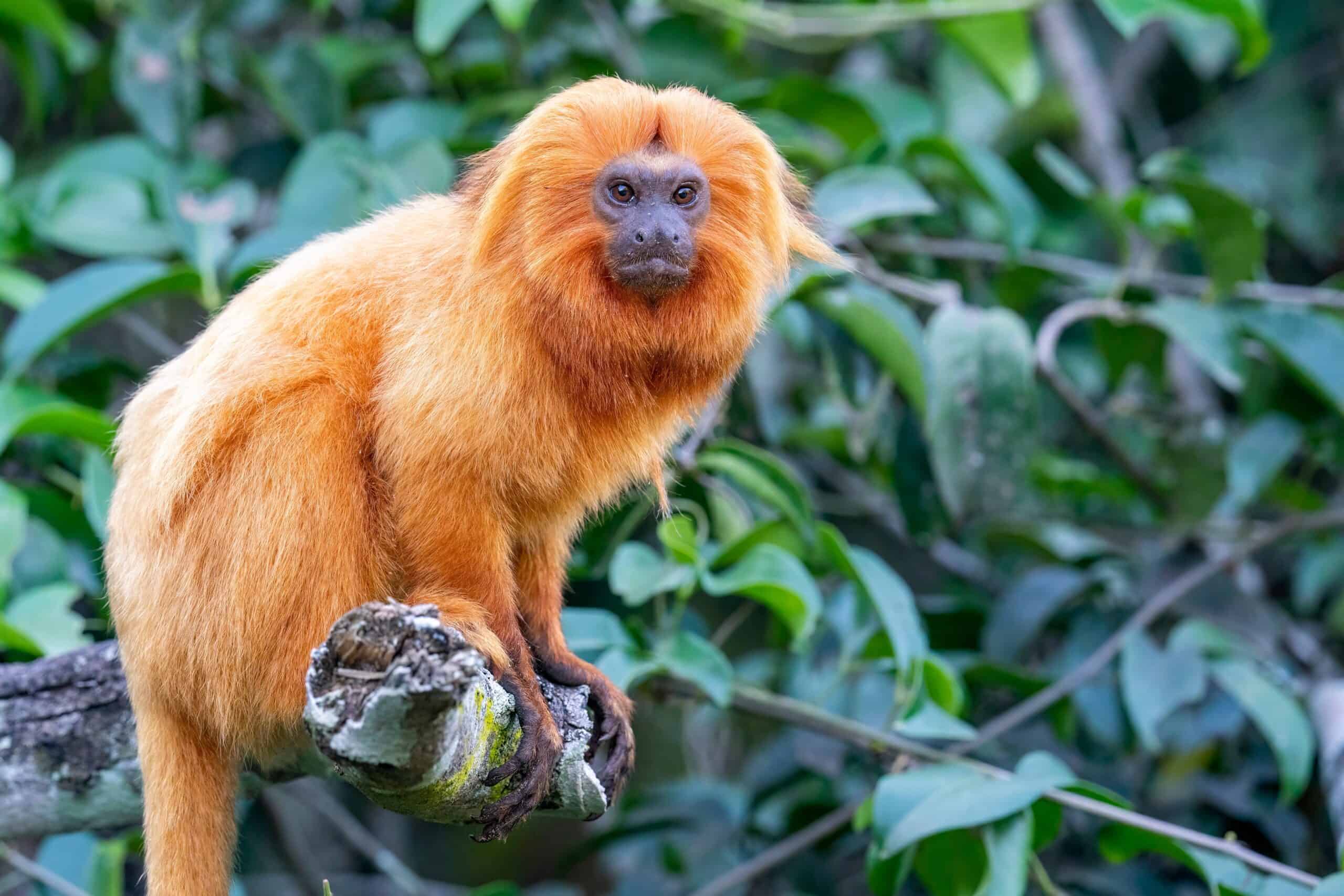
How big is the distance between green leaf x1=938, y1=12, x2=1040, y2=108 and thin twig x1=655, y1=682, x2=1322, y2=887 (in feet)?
7.04

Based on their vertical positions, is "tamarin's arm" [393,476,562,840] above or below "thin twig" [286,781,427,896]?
above

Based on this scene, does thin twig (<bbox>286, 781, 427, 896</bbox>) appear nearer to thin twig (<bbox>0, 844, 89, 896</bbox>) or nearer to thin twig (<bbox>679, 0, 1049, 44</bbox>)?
thin twig (<bbox>0, 844, 89, 896</bbox>)

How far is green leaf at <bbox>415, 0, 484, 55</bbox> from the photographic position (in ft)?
11.8

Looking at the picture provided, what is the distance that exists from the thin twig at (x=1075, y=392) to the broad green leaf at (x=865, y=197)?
0.64 m

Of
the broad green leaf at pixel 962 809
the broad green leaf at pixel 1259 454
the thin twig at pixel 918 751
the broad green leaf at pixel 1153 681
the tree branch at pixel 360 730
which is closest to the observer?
the tree branch at pixel 360 730

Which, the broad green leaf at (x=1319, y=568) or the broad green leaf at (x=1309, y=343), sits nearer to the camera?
the broad green leaf at (x=1309, y=343)

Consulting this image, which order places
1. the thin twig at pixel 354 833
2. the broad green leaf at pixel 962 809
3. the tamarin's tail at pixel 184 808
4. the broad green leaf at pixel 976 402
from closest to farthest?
the tamarin's tail at pixel 184 808 → the broad green leaf at pixel 962 809 → the broad green leaf at pixel 976 402 → the thin twig at pixel 354 833

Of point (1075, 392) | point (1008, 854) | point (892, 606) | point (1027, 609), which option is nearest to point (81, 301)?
point (892, 606)

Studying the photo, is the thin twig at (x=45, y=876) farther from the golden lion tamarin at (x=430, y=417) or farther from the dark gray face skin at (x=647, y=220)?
the dark gray face skin at (x=647, y=220)

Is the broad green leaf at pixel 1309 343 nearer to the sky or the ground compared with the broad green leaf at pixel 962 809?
nearer to the sky

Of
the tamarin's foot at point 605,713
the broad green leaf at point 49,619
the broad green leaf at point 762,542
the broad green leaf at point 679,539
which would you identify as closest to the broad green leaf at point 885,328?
the broad green leaf at point 762,542

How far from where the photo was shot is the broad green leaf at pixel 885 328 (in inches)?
135

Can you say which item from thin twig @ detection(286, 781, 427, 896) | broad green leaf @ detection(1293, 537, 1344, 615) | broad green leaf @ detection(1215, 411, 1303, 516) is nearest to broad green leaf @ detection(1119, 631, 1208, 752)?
broad green leaf @ detection(1215, 411, 1303, 516)

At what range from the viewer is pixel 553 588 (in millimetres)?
2752
